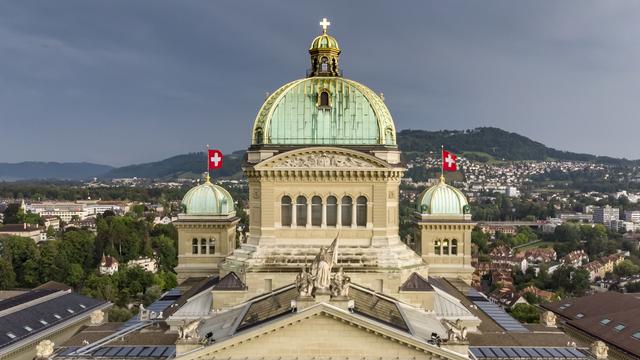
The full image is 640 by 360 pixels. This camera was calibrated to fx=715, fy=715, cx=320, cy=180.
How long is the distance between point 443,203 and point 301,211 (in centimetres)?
2694

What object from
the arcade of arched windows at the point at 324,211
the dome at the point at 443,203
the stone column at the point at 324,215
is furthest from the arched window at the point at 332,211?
the dome at the point at 443,203

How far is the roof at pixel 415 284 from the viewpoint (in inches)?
2066

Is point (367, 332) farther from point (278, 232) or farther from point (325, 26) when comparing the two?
point (325, 26)

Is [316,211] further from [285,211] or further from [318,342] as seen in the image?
[318,342]

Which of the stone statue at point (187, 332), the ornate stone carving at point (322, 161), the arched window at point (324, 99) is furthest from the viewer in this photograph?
the arched window at point (324, 99)

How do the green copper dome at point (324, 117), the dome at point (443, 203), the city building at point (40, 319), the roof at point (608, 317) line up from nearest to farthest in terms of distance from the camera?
the green copper dome at point (324, 117) < the roof at point (608, 317) < the city building at point (40, 319) < the dome at point (443, 203)

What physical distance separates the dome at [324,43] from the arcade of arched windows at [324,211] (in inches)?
527

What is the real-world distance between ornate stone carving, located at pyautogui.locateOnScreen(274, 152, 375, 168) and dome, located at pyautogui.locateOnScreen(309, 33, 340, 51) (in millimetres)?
10783

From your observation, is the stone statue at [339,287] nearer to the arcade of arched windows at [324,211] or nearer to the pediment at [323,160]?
the arcade of arched windows at [324,211]

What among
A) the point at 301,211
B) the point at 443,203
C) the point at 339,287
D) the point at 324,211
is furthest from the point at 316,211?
the point at 443,203

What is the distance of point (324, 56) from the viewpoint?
6025 centimetres

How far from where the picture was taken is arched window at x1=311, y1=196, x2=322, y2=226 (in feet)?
Answer: 182

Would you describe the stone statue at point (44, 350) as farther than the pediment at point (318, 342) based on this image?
Yes

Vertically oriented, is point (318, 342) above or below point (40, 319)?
above
